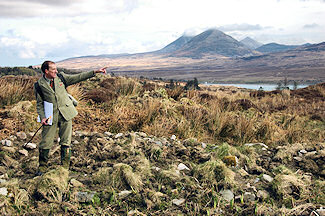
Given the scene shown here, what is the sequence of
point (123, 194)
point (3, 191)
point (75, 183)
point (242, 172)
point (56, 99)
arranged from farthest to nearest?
point (242, 172) → point (56, 99) → point (75, 183) → point (123, 194) → point (3, 191)

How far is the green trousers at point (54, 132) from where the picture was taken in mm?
3502

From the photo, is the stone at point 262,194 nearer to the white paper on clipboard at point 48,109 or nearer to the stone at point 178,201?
the stone at point 178,201

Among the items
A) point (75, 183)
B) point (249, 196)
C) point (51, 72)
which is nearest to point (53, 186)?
point (75, 183)

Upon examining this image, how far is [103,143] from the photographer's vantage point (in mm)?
4438

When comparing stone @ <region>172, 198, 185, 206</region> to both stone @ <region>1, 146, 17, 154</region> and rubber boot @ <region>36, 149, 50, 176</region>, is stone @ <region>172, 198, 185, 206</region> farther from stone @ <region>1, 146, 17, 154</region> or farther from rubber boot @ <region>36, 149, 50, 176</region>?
stone @ <region>1, 146, 17, 154</region>

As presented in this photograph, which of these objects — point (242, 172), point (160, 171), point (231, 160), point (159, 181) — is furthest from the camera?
point (231, 160)

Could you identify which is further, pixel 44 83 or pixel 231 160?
pixel 231 160

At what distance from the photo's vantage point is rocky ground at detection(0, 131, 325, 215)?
288cm

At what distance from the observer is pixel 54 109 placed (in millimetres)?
3488

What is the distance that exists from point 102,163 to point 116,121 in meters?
2.22

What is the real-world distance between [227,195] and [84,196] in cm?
166

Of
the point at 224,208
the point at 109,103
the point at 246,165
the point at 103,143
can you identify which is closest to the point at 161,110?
the point at 109,103

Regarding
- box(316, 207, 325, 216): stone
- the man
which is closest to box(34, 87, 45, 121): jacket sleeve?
the man

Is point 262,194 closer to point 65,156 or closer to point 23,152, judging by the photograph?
point 65,156
